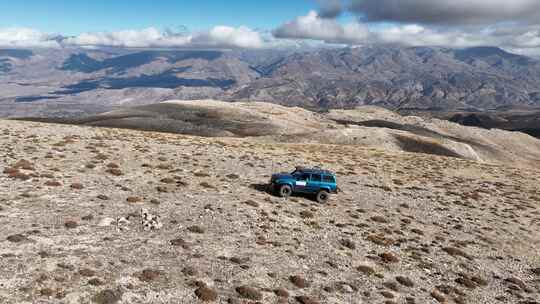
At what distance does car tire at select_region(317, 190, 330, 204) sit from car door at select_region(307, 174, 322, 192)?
0.40 m

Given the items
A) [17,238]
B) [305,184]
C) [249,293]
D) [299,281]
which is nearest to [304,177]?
[305,184]

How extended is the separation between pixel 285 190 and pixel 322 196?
3.15 meters

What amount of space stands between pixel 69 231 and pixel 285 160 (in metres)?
33.3

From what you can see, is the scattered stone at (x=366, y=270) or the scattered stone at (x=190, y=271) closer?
the scattered stone at (x=190, y=271)

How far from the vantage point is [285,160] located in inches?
2076

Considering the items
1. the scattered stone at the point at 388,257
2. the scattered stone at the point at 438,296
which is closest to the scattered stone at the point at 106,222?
the scattered stone at the point at 388,257

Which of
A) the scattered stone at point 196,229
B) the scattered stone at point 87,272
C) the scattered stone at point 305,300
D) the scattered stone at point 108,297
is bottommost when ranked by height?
the scattered stone at point 305,300

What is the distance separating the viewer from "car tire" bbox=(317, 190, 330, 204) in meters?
33.9

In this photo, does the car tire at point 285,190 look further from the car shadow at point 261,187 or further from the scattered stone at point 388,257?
the scattered stone at point 388,257

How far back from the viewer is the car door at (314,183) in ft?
111

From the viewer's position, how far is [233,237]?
2445cm

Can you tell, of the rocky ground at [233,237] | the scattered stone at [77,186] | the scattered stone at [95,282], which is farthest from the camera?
the scattered stone at [77,186]

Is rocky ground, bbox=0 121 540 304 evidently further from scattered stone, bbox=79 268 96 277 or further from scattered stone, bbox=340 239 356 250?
scattered stone, bbox=340 239 356 250

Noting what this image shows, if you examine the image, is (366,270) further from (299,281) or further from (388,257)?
(299,281)
